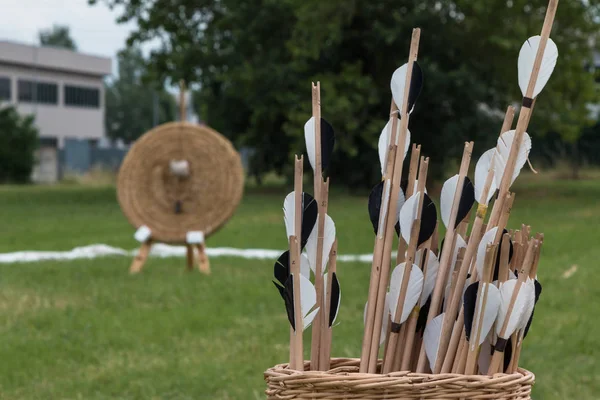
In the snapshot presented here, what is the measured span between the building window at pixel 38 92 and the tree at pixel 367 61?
87.1 ft

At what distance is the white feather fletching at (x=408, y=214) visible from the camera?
74.9 inches

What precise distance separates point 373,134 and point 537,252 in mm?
16492

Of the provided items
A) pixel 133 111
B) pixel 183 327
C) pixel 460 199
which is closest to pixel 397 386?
pixel 460 199

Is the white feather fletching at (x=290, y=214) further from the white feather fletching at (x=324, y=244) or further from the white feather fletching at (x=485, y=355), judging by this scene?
the white feather fletching at (x=485, y=355)

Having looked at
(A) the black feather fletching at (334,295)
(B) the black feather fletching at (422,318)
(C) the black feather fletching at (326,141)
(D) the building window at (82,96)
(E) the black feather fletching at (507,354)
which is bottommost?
(E) the black feather fletching at (507,354)

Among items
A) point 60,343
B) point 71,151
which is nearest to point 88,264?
point 60,343

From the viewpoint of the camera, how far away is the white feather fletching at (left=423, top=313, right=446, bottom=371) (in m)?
1.87

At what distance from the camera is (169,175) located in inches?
339

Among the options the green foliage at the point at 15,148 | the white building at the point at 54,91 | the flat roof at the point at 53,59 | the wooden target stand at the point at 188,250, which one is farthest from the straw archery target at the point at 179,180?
the flat roof at the point at 53,59

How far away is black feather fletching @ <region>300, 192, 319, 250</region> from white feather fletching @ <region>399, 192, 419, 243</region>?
167 mm

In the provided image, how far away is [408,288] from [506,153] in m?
0.31

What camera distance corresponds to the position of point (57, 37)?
78000 mm

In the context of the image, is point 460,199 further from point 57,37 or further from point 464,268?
point 57,37

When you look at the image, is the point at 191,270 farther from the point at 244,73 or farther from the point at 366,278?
the point at 244,73
